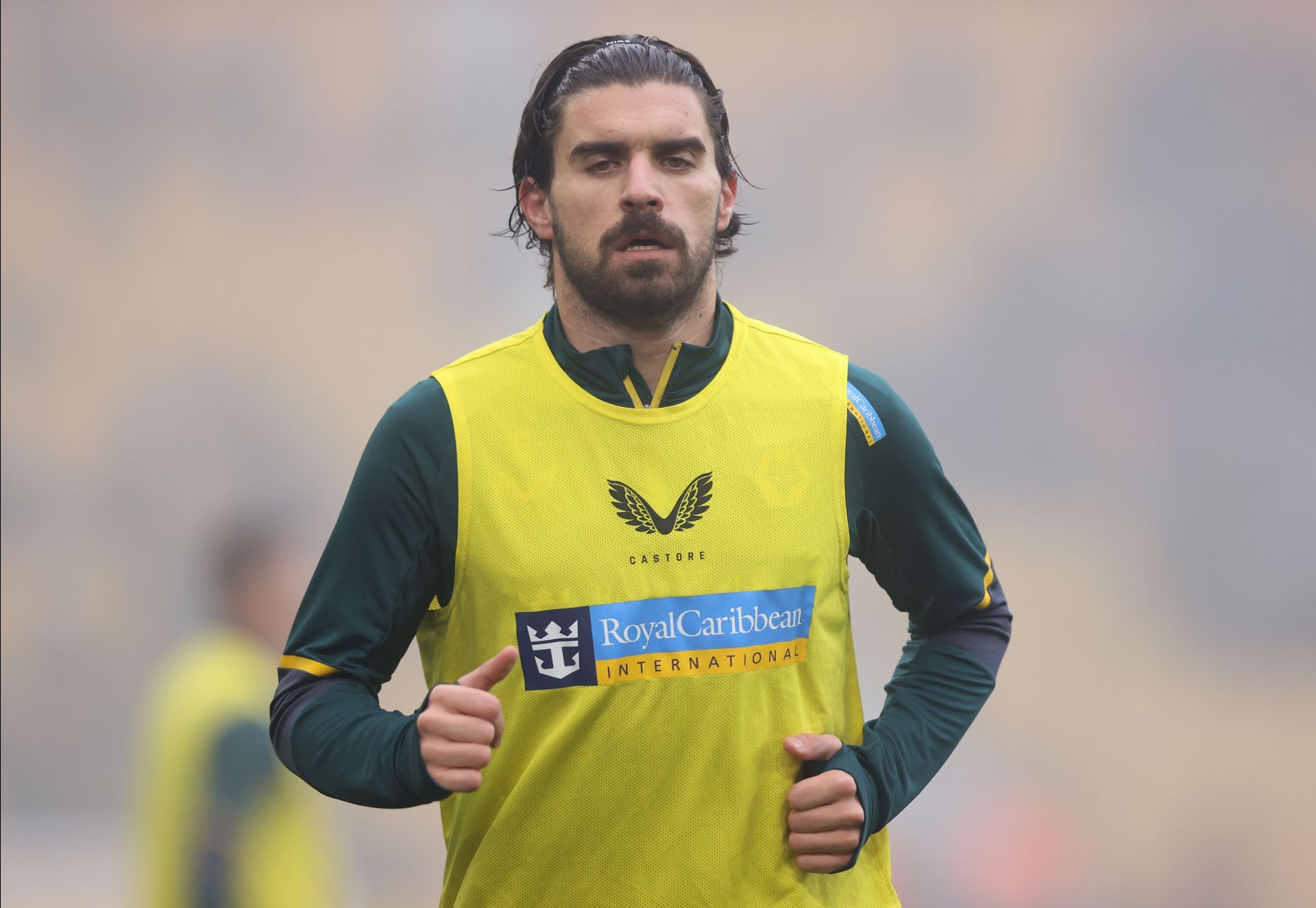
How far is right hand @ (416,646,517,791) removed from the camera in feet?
3.84

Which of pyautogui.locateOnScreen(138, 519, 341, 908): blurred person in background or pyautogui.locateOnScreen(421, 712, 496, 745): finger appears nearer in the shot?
pyautogui.locateOnScreen(421, 712, 496, 745): finger

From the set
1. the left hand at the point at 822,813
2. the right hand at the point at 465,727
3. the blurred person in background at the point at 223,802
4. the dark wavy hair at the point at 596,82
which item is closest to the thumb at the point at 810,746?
the left hand at the point at 822,813

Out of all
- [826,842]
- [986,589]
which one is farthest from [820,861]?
[986,589]

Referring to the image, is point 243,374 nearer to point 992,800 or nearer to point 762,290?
point 762,290

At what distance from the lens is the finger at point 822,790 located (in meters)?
1.34

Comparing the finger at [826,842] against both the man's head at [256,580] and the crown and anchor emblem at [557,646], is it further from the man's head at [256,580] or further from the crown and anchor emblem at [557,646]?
the man's head at [256,580]

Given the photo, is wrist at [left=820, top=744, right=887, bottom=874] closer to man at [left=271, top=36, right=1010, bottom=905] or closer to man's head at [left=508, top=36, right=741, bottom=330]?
man at [left=271, top=36, right=1010, bottom=905]

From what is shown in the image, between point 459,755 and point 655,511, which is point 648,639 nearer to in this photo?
Result: point 655,511

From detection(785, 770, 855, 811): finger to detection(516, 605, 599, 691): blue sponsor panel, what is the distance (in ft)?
0.83

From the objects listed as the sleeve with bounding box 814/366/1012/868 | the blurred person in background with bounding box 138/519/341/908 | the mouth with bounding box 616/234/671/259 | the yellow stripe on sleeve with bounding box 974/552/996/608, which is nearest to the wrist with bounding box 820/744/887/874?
the sleeve with bounding box 814/366/1012/868

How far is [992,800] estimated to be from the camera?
399 cm

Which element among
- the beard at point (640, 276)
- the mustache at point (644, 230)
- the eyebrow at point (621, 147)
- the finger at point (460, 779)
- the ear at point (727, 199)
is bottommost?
the finger at point (460, 779)

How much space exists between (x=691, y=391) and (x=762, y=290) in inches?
116

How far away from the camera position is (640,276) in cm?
141
